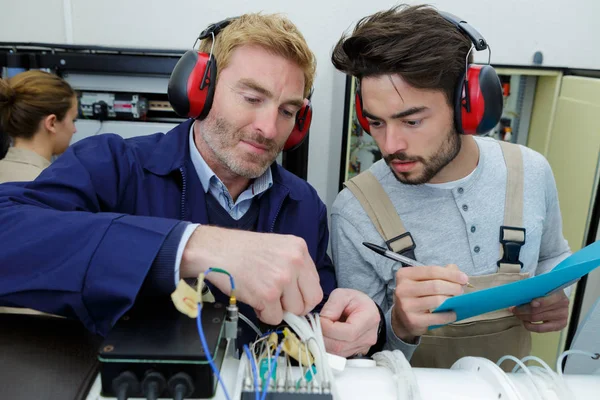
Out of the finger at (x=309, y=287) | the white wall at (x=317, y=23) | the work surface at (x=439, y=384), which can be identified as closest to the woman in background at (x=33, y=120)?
the white wall at (x=317, y=23)

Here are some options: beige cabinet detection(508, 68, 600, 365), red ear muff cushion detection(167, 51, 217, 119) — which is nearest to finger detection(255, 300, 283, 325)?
red ear muff cushion detection(167, 51, 217, 119)

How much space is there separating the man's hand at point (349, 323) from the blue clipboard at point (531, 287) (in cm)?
13

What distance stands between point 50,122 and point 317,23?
1.44 metres

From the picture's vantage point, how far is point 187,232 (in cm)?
60

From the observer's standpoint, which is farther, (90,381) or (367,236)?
(367,236)

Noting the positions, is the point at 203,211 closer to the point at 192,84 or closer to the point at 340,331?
the point at 192,84

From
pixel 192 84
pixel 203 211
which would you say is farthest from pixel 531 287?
pixel 192 84

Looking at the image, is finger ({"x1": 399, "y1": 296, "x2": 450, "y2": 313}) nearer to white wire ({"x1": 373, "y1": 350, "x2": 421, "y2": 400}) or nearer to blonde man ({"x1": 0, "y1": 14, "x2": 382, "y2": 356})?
blonde man ({"x1": 0, "y1": 14, "x2": 382, "y2": 356})

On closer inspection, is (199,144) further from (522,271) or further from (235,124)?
(522,271)

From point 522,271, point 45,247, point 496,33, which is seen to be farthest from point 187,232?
point 496,33

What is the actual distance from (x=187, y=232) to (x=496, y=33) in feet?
7.93

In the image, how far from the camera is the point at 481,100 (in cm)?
108

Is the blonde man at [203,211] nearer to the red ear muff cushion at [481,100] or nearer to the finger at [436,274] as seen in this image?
the finger at [436,274]

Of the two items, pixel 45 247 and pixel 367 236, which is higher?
pixel 45 247
